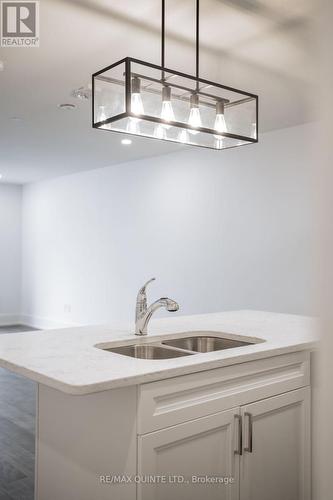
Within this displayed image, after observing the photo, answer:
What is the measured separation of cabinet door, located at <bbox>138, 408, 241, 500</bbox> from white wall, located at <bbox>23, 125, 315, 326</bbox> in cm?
197

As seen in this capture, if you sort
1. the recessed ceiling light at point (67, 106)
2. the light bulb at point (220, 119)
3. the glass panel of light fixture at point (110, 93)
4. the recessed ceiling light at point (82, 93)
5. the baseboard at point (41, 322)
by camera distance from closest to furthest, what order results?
the glass panel of light fixture at point (110, 93) < the light bulb at point (220, 119) < the recessed ceiling light at point (82, 93) < the recessed ceiling light at point (67, 106) < the baseboard at point (41, 322)

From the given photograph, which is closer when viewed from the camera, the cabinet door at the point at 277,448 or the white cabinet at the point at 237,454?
the white cabinet at the point at 237,454

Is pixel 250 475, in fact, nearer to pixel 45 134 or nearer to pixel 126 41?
pixel 126 41

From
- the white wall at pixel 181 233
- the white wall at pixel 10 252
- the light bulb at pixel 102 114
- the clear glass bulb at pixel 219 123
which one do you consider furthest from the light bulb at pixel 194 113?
the white wall at pixel 10 252

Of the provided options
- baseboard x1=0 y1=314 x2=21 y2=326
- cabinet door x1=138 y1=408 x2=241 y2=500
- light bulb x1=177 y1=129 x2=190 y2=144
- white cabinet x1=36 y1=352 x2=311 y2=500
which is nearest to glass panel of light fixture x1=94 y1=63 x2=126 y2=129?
light bulb x1=177 y1=129 x2=190 y2=144

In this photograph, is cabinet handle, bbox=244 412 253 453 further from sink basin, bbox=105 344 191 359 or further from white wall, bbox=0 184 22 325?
white wall, bbox=0 184 22 325

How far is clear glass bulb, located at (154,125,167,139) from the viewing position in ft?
7.34

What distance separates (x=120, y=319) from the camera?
6.31 metres

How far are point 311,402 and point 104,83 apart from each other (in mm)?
1696

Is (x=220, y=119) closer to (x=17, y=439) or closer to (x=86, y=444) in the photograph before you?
(x=86, y=444)

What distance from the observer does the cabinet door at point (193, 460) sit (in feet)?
4.94

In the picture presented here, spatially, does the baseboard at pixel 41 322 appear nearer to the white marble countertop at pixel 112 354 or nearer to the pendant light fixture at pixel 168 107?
the white marble countertop at pixel 112 354

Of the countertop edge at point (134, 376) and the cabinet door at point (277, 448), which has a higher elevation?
the countertop edge at point (134, 376)

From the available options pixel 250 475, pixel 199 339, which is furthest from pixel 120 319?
pixel 250 475
